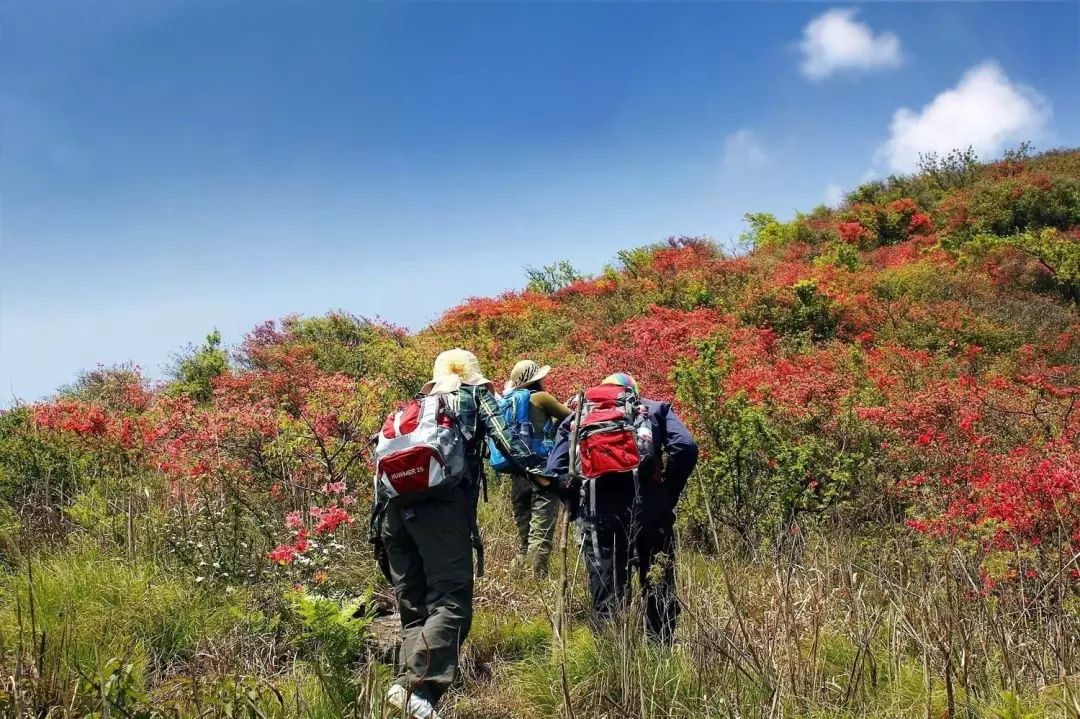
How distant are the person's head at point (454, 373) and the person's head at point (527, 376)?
1602 millimetres

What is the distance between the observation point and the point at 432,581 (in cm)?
339

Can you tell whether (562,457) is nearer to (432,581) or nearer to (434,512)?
(434,512)

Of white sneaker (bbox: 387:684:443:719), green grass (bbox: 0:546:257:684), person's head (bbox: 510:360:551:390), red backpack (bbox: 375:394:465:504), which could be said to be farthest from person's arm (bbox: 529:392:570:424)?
white sneaker (bbox: 387:684:443:719)

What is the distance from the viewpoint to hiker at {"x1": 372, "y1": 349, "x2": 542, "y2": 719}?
329 centimetres

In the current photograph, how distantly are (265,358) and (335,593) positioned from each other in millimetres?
12273

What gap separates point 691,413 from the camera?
20.9 feet

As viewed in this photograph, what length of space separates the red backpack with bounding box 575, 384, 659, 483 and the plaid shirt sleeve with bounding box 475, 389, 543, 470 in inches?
13.1

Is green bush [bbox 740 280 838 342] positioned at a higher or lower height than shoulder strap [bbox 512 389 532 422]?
higher

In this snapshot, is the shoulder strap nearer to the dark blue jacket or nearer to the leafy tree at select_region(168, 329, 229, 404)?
the dark blue jacket

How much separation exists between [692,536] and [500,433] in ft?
10.3

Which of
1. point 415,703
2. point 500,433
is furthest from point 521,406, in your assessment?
point 415,703

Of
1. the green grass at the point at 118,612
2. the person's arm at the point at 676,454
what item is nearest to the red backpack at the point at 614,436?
the person's arm at the point at 676,454

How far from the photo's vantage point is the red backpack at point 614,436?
3.81 metres

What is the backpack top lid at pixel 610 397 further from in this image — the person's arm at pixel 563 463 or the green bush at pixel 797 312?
the green bush at pixel 797 312
